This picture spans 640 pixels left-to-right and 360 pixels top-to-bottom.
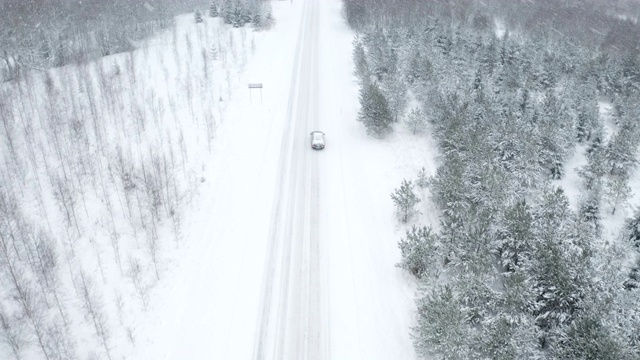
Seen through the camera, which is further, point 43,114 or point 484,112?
point 43,114

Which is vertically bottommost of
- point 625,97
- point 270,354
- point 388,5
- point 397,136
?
point 270,354

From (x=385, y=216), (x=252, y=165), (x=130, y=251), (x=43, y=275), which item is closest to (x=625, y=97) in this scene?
(x=385, y=216)

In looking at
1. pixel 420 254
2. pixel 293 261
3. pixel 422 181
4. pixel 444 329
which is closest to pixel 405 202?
pixel 422 181

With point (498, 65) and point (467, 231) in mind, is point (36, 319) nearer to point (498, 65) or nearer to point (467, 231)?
point (467, 231)

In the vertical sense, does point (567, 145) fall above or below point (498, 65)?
below

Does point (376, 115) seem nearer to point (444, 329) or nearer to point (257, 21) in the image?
point (444, 329)

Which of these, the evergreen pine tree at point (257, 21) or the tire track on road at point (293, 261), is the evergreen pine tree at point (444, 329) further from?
the evergreen pine tree at point (257, 21)

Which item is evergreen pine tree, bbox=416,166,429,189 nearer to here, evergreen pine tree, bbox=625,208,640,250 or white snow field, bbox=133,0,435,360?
white snow field, bbox=133,0,435,360
